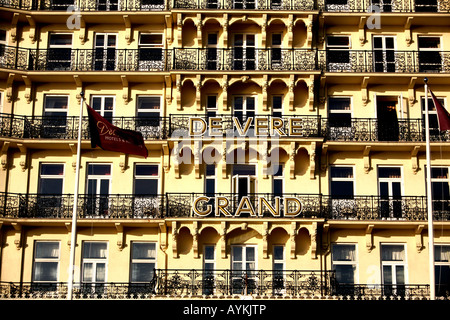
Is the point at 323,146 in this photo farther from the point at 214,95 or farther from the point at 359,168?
the point at 214,95

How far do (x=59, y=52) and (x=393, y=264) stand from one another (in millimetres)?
16118

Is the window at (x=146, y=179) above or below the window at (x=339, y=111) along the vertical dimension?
below

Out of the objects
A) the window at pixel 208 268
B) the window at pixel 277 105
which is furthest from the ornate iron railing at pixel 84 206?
the window at pixel 277 105

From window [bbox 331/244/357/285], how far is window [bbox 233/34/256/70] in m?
8.12

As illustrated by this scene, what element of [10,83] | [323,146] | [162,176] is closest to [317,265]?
[323,146]

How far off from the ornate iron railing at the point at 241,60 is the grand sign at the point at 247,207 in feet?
18.1

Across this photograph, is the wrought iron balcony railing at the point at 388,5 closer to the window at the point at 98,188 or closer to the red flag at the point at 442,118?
the red flag at the point at 442,118

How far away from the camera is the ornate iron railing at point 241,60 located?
32.8m

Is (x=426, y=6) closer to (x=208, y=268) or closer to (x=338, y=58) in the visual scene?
(x=338, y=58)

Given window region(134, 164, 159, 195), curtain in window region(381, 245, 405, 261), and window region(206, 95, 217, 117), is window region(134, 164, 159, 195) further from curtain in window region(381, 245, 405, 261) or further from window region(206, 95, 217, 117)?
curtain in window region(381, 245, 405, 261)

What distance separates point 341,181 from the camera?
32406 millimetres

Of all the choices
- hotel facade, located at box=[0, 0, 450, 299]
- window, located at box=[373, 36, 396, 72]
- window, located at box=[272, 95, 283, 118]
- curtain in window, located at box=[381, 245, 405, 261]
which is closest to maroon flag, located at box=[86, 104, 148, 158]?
hotel facade, located at box=[0, 0, 450, 299]

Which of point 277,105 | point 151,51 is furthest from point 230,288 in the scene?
point 151,51

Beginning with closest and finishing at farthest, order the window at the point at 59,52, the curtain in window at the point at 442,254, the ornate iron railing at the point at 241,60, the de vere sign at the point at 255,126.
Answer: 1. the curtain in window at the point at 442,254
2. the de vere sign at the point at 255,126
3. the ornate iron railing at the point at 241,60
4. the window at the point at 59,52
